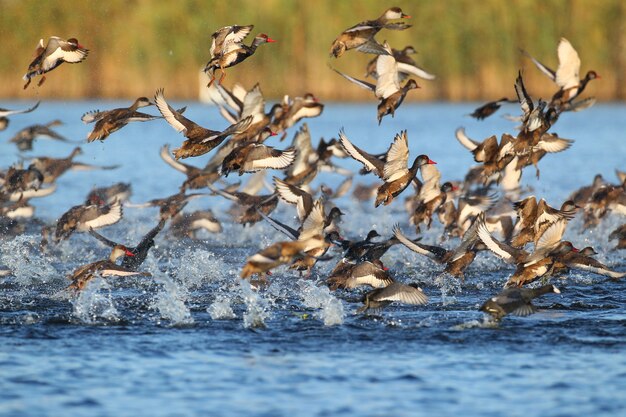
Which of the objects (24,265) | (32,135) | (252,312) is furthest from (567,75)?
(32,135)

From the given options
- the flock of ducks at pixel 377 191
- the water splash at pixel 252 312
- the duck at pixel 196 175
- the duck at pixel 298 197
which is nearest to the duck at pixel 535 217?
the flock of ducks at pixel 377 191

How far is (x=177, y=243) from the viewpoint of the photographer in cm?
1549

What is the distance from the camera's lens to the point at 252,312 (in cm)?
989

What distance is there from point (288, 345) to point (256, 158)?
2.65 metres

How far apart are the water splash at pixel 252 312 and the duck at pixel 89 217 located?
11.2 feet

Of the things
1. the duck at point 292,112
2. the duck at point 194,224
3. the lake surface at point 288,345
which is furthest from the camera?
the duck at point 194,224

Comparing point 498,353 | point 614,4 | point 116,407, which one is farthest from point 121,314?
point 614,4

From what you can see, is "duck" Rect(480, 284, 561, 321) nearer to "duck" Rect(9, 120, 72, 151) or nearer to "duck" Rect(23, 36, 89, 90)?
"duck" Rect(23, 36, 89, 90)

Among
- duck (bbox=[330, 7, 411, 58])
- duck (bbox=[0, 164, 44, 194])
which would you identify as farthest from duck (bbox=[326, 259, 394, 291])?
duck (bbox=[0, 164, 44, 194])

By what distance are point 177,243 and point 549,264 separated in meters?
6.36

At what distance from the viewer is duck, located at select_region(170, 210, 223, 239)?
15500mm

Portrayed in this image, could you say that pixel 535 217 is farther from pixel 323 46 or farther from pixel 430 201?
pixel 323 46

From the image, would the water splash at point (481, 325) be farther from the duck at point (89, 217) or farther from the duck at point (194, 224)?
the duck at point (194, 224)

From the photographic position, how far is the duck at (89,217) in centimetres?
1314
